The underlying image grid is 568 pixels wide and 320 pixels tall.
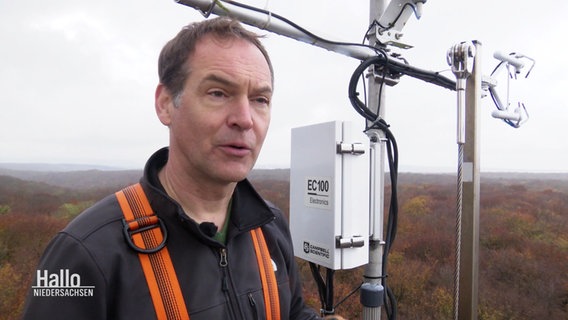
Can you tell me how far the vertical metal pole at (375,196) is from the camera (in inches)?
88.5

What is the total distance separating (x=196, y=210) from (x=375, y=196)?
4.17 ft

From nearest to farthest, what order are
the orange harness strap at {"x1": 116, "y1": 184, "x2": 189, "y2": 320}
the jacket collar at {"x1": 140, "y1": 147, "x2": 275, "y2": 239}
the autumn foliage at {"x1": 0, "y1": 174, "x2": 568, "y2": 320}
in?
the orange harness strap at {"x1": 116, "y1": 184, "x2": 189, "y2": 320}, the jacket collar at {"x1": 140, "y1": 147, "x2": 275, "y2": 239}, the autumn foliage at {"x1": 0, "y1": 174, "x2": 568, "y2": 320}

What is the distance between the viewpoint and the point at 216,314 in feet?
4.01

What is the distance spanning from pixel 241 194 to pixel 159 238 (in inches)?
17.6

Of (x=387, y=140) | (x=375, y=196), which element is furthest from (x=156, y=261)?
(x=387, y=140)

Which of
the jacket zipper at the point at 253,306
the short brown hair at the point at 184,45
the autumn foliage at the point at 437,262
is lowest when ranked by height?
the autumn foliage at the point at 437,262

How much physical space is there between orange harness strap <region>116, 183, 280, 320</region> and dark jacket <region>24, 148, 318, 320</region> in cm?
2

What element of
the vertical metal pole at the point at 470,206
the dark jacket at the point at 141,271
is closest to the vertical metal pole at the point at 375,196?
the vertical metal pole at the point at 470,206

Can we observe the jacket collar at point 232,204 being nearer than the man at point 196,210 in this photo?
No

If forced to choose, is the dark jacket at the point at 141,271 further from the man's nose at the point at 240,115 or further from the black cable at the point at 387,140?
the black cable at the point at 387,140

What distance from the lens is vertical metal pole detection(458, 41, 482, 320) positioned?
2121 mm

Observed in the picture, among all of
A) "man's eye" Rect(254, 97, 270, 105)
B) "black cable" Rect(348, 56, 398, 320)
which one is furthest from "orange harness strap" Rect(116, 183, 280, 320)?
"black cable" Rect(348, 56, 398, 320)

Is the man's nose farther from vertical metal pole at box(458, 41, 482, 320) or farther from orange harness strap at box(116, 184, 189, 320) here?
vertical metal pole at box(458, 41, 482, 320)

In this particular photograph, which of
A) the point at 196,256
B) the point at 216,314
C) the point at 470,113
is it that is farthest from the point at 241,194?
the point at 470,113
